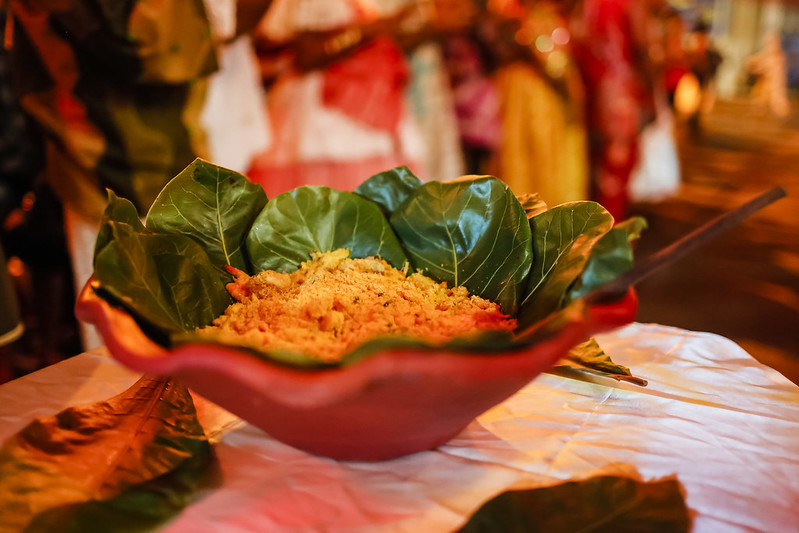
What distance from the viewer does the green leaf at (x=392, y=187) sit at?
1.68ft

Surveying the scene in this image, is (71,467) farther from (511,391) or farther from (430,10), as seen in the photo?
(430,10)

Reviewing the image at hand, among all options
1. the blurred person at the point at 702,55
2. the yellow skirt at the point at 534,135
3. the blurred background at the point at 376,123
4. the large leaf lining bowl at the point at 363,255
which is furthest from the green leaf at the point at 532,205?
the blurred person at the point at 702,55

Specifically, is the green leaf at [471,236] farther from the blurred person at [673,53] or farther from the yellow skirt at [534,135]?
the blurred person at [673,53]

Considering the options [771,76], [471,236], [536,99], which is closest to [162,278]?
[471,236]

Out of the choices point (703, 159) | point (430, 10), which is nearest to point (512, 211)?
point (430, 10)

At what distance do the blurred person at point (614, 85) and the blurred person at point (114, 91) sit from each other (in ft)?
3.95

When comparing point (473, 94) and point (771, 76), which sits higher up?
point (771, 76)

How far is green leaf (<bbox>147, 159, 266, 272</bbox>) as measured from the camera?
43 cm

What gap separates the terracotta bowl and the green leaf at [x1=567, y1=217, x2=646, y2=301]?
0.02 meters

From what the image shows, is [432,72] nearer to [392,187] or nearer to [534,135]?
[534,135]

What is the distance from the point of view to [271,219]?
18.5 inches

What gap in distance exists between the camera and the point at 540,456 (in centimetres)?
37

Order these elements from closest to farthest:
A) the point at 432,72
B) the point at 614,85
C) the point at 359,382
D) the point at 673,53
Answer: the point at 359,382, the point at 432,72, the point at 614,85, the point at 673,53

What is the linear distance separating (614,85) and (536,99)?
37 cm
